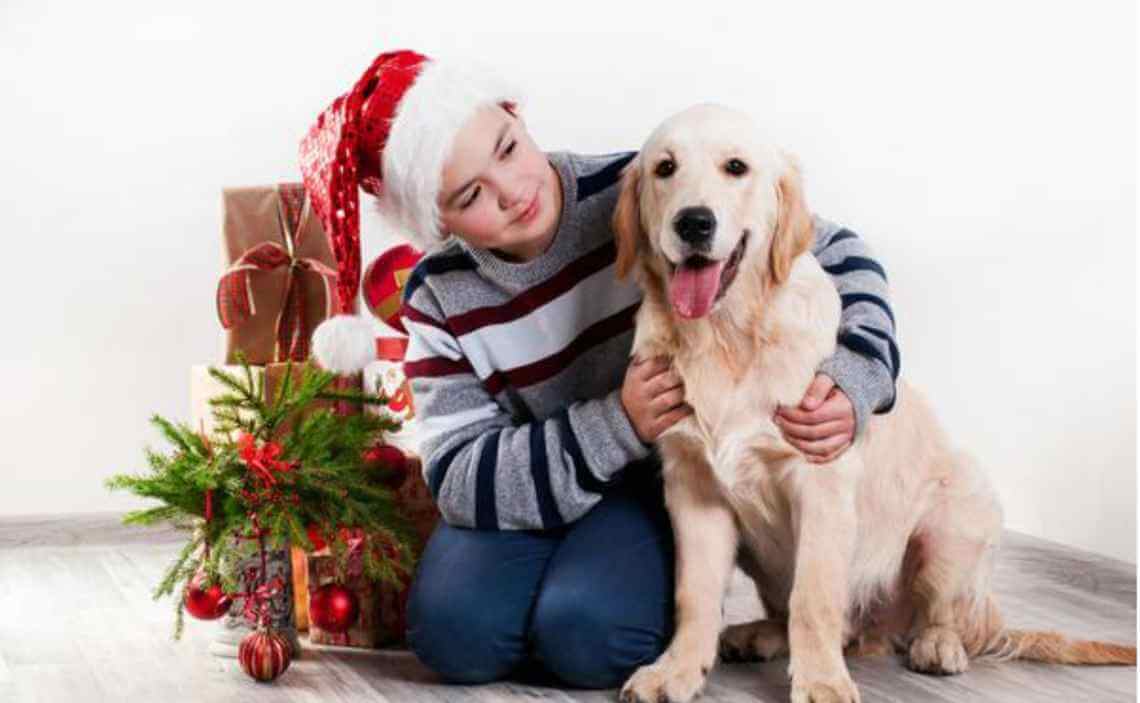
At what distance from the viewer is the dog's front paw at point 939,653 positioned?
2.07 meters

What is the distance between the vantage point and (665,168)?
1.89 meters

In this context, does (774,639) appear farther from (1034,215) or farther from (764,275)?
(1034,215)

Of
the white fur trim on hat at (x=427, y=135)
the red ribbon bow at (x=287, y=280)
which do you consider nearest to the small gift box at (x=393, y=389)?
the red ribbon bow at (x=287, y=280)

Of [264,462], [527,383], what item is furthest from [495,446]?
[264,462]

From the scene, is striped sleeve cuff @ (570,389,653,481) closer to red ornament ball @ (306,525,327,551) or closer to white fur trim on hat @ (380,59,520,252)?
white fur trim on hat @ (380,59,520,252)

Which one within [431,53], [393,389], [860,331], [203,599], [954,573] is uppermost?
[431,53]

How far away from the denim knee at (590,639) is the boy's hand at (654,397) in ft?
0.88

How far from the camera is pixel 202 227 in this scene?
137 inches

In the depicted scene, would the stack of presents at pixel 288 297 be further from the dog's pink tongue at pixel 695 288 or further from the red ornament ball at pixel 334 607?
the dog's pink tongue at pixel 695 288

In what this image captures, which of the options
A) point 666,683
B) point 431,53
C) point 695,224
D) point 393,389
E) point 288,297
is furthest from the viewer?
point 431,53

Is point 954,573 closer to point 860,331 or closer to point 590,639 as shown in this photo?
point 860,331

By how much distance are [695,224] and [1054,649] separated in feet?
2.86

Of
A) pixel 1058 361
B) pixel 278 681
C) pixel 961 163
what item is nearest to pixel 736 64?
pixel 961 163

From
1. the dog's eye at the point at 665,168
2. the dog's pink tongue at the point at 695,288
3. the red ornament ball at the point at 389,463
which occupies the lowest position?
the red ornament ball at the point at 389,463
